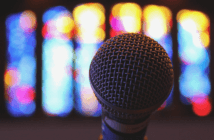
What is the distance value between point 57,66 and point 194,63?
2.66 m

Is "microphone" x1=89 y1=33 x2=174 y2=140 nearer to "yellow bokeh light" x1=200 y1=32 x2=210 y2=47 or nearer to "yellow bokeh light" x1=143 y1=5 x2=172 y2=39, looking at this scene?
"yellow bokeh light" x1=143 y1=5 x2=172 y2=39

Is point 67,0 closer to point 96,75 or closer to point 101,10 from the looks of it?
point 101,10

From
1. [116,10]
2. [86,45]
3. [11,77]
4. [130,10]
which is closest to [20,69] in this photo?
[11,77]

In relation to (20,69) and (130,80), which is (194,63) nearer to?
(20,69)

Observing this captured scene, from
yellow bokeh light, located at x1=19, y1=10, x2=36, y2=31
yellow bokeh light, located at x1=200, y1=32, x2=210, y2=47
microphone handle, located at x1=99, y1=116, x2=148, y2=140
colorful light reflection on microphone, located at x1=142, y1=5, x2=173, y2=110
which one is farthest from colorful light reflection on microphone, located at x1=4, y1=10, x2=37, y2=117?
yellow bokeh light, located at x1=200, y1=32, x2=210, y2=47

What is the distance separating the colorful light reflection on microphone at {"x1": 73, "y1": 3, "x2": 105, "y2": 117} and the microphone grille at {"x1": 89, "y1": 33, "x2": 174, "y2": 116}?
2825 millimetres

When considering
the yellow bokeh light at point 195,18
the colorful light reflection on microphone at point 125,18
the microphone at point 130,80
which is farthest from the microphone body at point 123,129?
the yellow bokeh light at point 195,18

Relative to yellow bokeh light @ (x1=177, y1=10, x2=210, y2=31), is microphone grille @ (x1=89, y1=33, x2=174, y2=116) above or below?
below

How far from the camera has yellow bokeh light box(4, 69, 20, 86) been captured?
11.1 ft

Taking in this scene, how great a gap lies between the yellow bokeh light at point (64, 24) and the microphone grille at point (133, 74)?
124 inches

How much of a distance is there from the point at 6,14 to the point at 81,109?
2448mm

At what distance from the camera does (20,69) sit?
3.40 meters

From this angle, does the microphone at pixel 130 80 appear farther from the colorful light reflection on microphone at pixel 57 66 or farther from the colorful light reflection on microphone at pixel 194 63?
the colorful light reflection on microphone at pixel 194 63

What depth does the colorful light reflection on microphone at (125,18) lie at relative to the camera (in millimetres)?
3486
